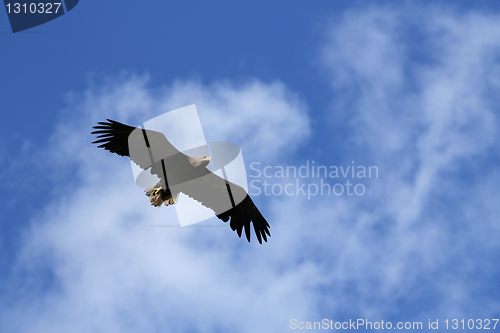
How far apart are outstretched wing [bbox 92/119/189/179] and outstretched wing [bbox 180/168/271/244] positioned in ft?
3.30

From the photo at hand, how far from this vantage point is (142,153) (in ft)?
39.9

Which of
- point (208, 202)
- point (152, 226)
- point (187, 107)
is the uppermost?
point (187, 107)

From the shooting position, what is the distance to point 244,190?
13.1 m

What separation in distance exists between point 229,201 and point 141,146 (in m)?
3.06

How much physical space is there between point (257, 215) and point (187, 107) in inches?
151

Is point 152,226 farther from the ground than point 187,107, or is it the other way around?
point 187,107

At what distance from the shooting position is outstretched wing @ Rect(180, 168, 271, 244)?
13.0 metres

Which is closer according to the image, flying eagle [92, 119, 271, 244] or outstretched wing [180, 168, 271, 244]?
flying eagle [92, 119, 271, 244]

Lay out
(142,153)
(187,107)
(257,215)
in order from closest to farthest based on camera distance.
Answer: (187,107)
(142,153)
(257,215)

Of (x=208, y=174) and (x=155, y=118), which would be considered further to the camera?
(x=208, y=174)

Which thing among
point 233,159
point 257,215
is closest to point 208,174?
point 233,159

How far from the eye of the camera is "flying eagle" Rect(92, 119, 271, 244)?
11984 mm

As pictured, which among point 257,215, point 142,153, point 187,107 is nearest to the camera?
point 187,107

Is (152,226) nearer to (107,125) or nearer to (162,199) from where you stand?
(162,199)
